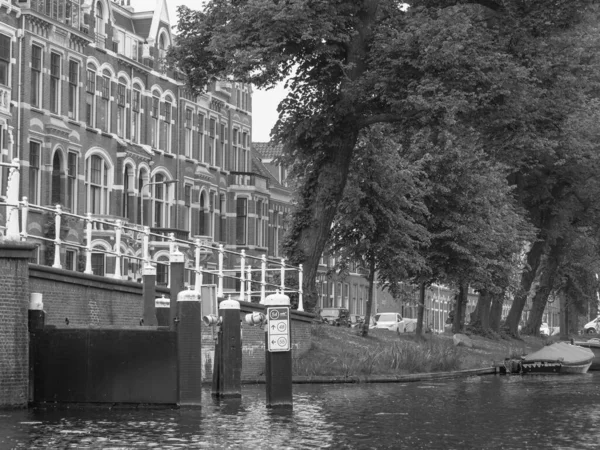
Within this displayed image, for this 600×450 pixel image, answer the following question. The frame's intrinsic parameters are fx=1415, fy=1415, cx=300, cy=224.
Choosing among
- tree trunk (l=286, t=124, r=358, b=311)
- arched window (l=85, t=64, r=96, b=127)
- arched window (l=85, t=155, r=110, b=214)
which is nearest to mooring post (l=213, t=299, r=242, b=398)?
tree trunk (l=286, t=124, r=358, b=311)

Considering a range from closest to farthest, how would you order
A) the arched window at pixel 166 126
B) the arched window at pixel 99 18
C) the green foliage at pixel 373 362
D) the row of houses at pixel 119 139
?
the green foliage at pixel 373 362 < the row of houses at pixel 119 139 < the arched window at pixel 99 18 < the arched window at pixel 166 126

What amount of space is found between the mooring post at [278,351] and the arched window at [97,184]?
32.2 metres

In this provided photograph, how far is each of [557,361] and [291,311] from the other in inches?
404

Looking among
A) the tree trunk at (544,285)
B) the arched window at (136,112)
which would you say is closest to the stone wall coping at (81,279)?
the arched window at (136,112)

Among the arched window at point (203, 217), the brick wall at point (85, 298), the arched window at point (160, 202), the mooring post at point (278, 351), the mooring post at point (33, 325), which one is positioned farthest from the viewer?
the arched window at point (203, 217)

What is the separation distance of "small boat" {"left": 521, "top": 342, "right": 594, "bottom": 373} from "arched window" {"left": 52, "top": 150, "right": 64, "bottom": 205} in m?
18.2

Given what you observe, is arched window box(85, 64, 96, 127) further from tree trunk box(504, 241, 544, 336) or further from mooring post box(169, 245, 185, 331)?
mooring post box(169, 245, 185, 331)

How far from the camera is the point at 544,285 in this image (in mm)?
70188

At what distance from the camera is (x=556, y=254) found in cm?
6612

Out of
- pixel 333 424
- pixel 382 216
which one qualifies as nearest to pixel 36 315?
pixel 333 424

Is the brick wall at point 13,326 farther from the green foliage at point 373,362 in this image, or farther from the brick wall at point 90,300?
the green foliage at point 373,362

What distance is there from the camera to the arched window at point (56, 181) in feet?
161

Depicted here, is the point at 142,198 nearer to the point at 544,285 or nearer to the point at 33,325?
the point at 544,285

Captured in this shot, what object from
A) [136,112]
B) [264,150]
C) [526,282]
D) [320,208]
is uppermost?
[264,150]
